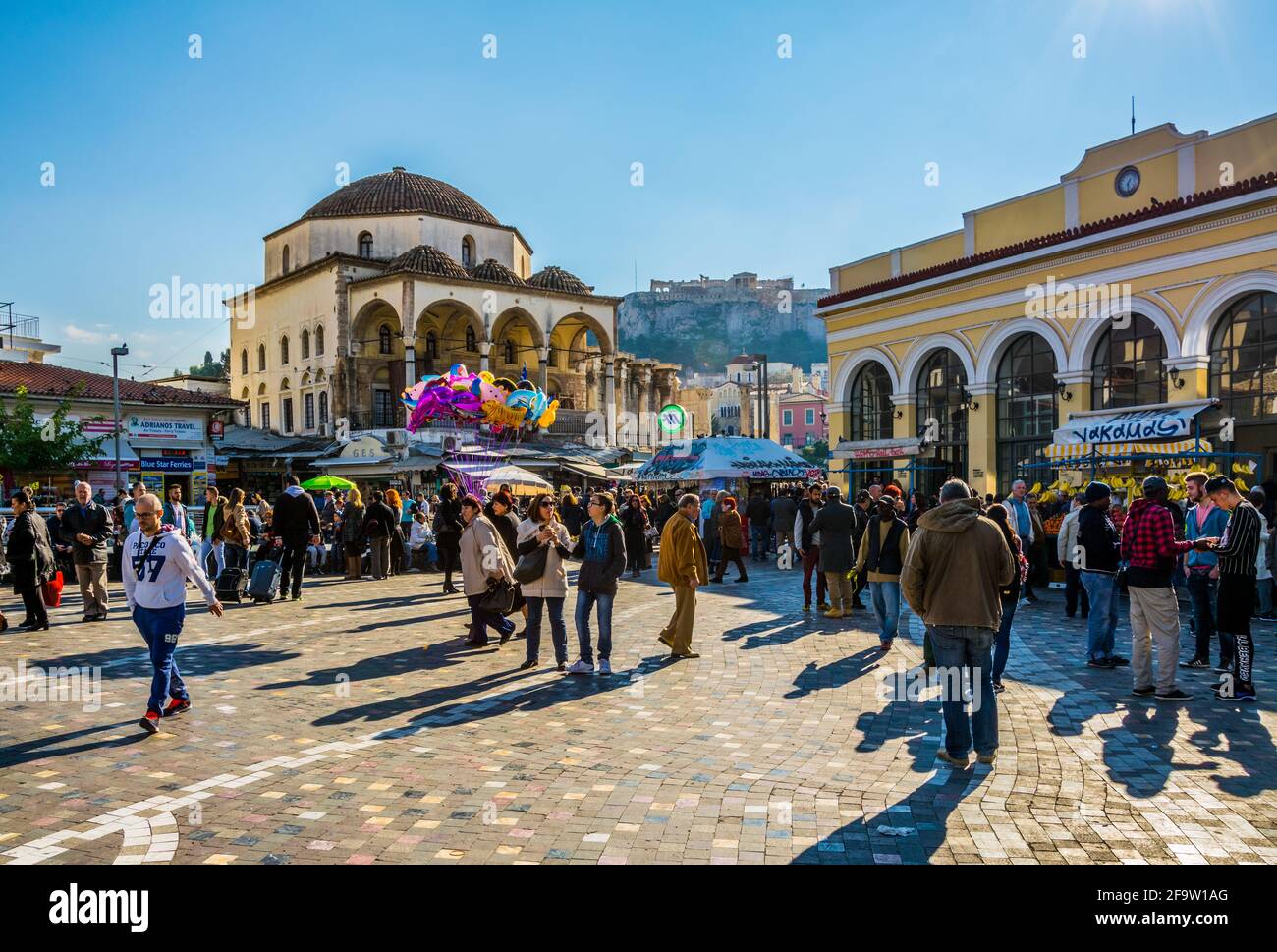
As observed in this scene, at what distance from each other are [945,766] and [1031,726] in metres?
1.34

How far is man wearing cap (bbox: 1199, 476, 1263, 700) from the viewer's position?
7172 millimetres

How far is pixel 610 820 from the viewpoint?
468cm

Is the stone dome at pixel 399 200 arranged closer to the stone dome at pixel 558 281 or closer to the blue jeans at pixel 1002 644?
the stone dome at pixel 558 281

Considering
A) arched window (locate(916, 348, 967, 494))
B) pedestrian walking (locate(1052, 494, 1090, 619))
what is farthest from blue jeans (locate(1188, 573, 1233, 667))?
arched window (locate(916, 348, 967, 494))

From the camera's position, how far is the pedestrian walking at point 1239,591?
7172 millimetres

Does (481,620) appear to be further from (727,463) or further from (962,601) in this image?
(727,463)

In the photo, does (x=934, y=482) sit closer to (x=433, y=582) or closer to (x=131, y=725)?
(x=433, y=582)

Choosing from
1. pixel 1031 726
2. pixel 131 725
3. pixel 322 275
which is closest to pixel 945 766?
pixel 1031 726

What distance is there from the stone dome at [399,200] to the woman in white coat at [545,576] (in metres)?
39.4

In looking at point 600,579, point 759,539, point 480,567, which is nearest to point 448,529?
point 480,567

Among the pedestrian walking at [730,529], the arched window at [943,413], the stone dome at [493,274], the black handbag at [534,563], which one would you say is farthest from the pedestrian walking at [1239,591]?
the stone dome at [493,274]

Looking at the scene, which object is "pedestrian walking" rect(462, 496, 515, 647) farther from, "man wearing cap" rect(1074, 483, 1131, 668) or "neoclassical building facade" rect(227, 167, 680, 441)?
"neoclassical building facade" rect(227, 167, 680, 441)

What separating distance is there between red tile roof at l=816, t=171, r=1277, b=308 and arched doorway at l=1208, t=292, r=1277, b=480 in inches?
86.6
